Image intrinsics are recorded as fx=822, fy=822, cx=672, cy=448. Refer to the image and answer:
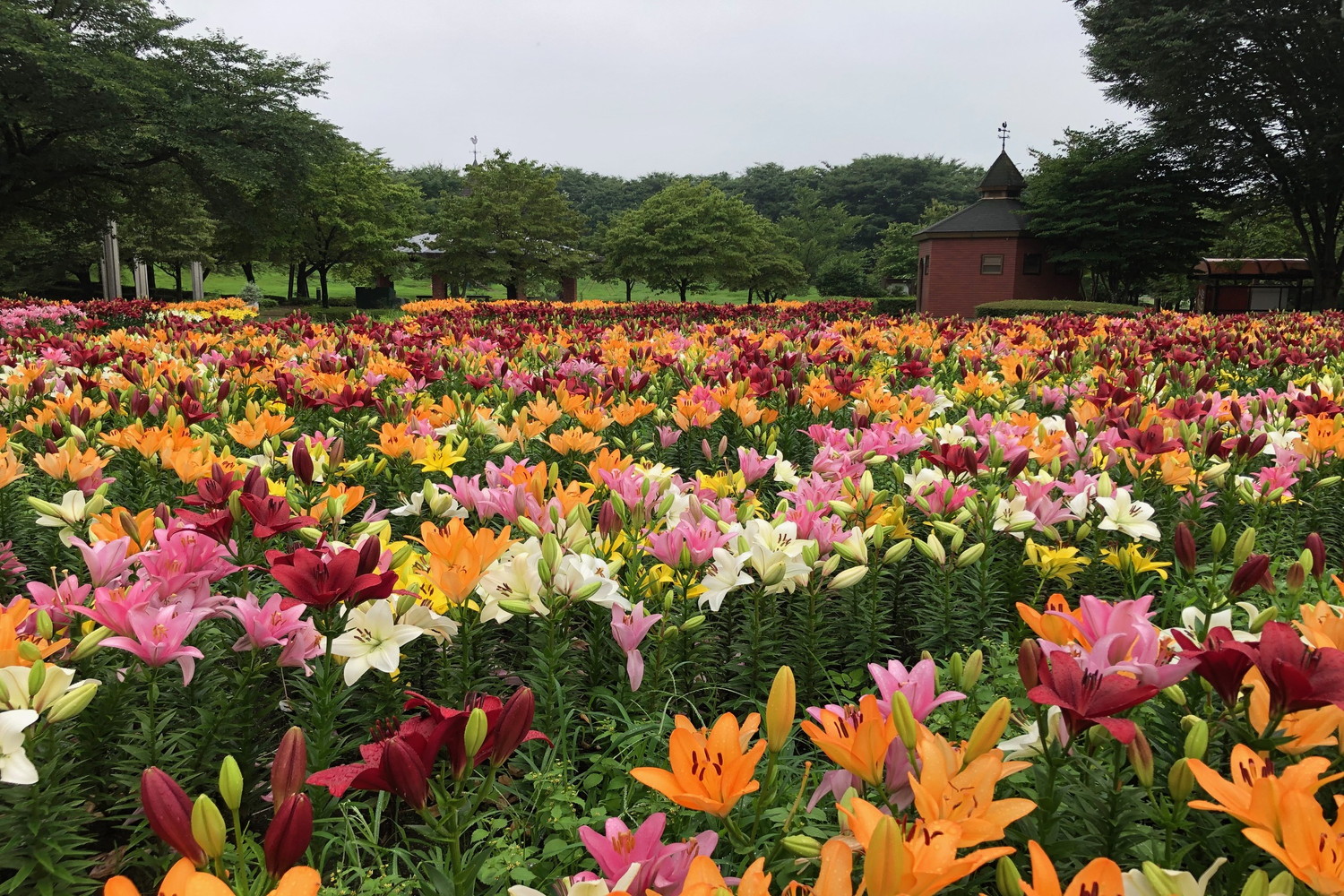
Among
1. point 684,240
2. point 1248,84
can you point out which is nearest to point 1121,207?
point 1248,84

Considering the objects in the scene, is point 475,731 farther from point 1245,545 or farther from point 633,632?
point 1245,545

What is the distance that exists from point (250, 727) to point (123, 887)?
3.28 feet

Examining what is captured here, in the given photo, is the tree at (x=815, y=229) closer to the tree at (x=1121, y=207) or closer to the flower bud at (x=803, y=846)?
the tree at (x=1121, y=207)

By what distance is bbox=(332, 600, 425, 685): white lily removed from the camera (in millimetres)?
1472

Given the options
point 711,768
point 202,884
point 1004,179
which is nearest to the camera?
point 202,884

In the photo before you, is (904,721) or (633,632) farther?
(633,632)

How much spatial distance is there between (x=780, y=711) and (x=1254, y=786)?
0.56 meters

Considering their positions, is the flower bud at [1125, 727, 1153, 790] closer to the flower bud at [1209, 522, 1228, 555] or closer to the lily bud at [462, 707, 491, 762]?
the lily bud at [462, 707, 491, 762]

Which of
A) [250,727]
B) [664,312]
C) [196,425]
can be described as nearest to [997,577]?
[250,727]

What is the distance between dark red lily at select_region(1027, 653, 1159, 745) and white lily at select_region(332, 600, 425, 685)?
1.06 m

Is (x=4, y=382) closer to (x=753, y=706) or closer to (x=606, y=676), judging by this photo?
(x=606, y=676)

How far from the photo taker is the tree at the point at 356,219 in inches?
1668

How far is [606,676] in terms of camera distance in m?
2.07

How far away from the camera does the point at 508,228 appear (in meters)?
42.6
